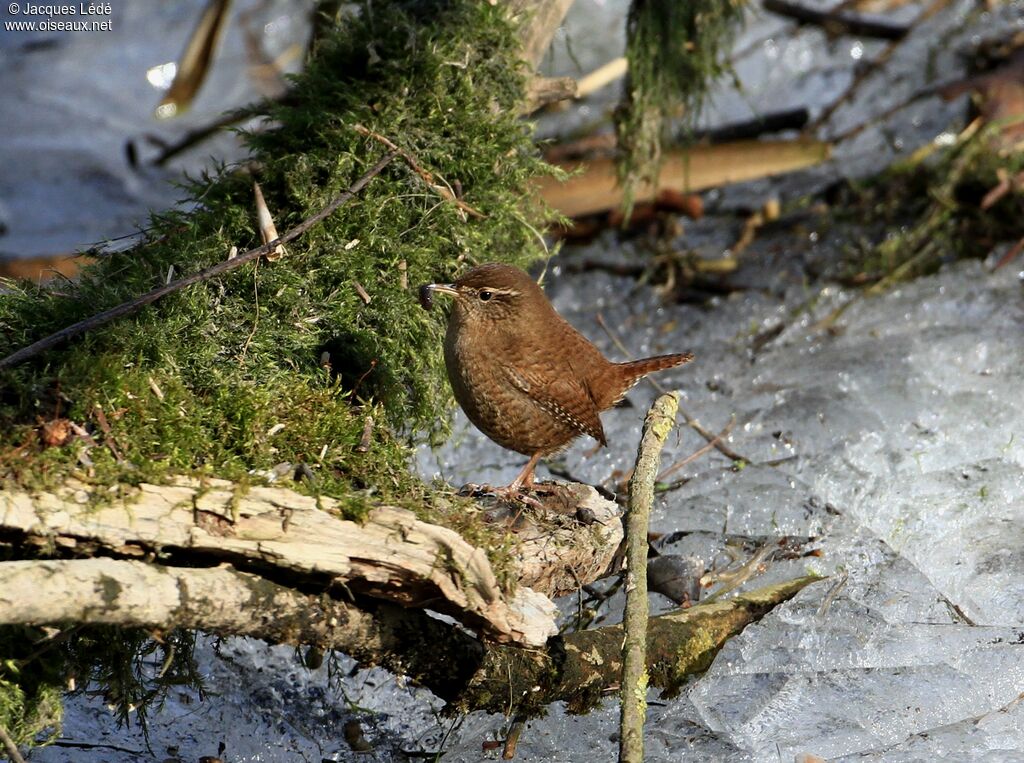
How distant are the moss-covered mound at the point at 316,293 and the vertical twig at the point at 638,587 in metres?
0.61

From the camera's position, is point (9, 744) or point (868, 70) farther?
point (868, 70)

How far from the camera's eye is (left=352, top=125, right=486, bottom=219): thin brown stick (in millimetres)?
3732

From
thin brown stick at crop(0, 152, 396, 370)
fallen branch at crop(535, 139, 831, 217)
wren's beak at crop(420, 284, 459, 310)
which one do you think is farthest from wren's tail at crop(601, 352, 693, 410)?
fallen branch at crop(535, 139, 831, 217)

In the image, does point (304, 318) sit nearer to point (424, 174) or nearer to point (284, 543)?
point (424, 174)

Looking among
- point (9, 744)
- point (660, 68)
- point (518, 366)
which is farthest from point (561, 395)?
point (660, 68)

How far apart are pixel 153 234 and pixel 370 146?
29.9 inches

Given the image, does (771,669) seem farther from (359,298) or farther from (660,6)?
(660,6)

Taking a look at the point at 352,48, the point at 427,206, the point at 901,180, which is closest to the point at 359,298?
the point at 427,206

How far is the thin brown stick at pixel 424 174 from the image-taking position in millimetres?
3732

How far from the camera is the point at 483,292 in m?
3.76

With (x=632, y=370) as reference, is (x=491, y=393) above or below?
above

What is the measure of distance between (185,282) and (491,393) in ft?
3.70

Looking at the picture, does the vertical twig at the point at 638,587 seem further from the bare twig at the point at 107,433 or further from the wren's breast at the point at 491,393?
the bare twig at the point at 107,433

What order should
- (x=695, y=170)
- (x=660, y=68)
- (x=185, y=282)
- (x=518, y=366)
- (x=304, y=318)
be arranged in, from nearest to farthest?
(x=185, y=282) < (x=304, y=318) < (x=518, y=366) < (x=660, y=68) < (x=695, y=170)
